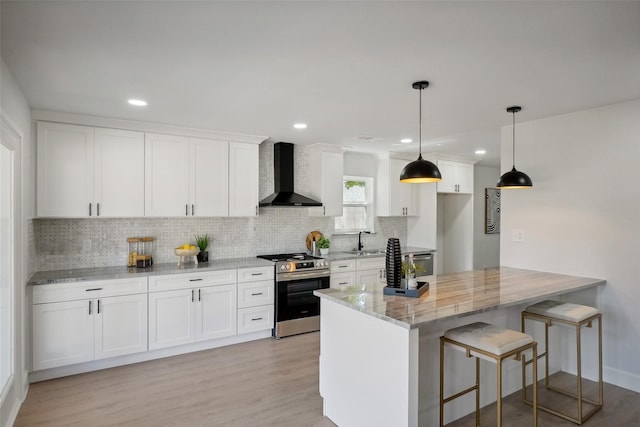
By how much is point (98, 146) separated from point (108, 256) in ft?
3.90

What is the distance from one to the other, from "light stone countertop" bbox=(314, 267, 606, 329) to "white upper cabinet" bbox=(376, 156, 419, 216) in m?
2.43

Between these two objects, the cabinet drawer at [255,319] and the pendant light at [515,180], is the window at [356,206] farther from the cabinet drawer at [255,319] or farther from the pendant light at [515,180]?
the pendant light at [515,180]

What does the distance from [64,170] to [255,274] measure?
2187 millimetres

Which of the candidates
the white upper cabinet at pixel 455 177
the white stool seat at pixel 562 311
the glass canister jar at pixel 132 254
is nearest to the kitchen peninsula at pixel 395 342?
the white stool seat at pixel 562 311

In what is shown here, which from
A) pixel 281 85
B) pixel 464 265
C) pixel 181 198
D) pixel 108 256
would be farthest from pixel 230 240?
pixel 464 265

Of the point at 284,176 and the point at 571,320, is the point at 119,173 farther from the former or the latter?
the point at 571,320

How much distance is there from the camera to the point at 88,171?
361cm

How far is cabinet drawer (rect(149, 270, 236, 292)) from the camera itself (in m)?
3.70

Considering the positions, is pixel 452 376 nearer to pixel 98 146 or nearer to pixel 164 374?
pixel 164 374

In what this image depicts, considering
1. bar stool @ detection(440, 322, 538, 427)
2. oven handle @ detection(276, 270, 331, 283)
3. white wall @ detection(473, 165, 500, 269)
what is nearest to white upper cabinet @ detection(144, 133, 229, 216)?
oven handle @ detection(276, 270, 331, 283)

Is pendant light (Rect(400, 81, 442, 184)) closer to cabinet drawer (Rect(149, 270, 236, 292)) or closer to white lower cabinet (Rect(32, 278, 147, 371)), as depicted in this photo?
cabinet drawer (Rect(149, 270, 236, 292))

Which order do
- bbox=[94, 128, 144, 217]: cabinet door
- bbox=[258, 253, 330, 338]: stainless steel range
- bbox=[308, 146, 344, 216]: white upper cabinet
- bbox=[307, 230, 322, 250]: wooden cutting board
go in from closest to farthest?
bbox=[94, 128, 144, 217]: cabinet door
bbox=[258, 253, 330, 338]: stainless steel range
bbox=[308, 146, 344, 216]: white upper cabinet
bbox=[307, 230, 322, 250]: wooden cutting board

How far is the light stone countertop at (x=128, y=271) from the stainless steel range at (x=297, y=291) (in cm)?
25

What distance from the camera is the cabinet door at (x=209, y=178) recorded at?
13.7 ft
